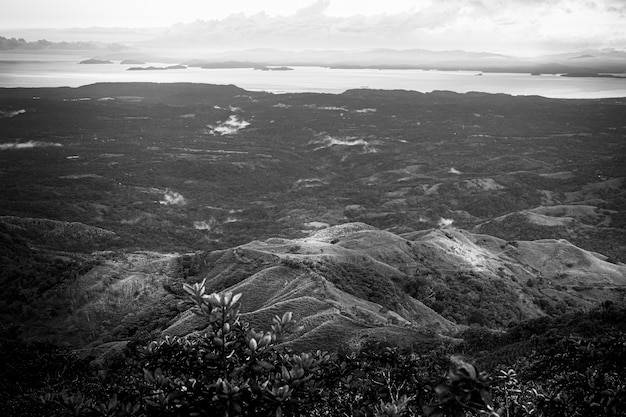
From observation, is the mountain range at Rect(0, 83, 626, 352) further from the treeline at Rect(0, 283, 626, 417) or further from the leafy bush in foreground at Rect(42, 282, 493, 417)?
the treeline at Rect(0, 283, 626, 417)

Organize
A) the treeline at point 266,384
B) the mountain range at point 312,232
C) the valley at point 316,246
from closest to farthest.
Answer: the treeline at point 266,384, the valley at point 316,246, the mountain range at point 312,232

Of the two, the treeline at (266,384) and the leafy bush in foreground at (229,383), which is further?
the treeline at (266,384)

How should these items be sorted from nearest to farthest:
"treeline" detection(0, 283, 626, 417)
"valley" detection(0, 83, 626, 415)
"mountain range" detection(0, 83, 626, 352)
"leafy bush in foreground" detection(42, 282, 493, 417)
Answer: "leafy bush in foreground" detection(42, 282, 493, 417)
"treeline" detection(0, 283, 626, 417)
"valley" detection(0, 83, 626, 415)
"mountain range" detection(0, 83, 626, 352)

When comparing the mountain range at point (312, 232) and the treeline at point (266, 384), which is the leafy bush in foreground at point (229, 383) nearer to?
the treeline at point (266, 384)


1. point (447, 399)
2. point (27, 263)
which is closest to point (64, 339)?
point (27, 263)

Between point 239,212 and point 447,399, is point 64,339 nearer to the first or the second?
point 447,399

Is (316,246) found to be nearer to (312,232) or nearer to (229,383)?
(312,232)

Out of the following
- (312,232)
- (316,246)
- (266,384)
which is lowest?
(312,232)

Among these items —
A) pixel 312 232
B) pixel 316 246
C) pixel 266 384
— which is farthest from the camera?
pixel 312 232

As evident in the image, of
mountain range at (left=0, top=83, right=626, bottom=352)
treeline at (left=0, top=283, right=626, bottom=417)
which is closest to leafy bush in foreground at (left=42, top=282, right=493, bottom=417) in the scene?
treeline at (left=0, top=283, right=626, bottom=417)

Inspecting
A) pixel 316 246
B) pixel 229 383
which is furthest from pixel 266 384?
pixel 316 246

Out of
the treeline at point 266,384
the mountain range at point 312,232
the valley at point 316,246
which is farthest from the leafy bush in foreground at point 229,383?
the mountain range at point 312,232

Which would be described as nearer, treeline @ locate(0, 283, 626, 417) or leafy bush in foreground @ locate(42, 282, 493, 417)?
leafy bush in foreground @ locate(42, 282, 493, 417)
